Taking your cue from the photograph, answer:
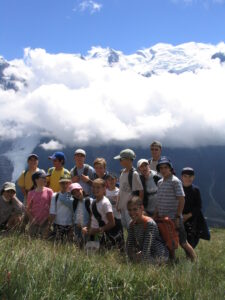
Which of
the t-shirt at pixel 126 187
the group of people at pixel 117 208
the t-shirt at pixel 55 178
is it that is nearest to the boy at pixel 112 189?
the group of people at pixel 117 208

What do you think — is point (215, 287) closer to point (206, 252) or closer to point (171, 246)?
point (171, 246)

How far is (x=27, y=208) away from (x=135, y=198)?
116 inches

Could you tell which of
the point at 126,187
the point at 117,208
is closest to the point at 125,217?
the point at 117,208

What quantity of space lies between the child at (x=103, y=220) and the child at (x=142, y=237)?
897mm

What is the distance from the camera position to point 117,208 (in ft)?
28.4

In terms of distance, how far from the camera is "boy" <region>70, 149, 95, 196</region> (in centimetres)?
925

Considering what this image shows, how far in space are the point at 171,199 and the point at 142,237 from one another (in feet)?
3.99

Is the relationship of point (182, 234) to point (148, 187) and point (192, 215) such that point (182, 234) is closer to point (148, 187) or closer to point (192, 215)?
point (192, 215)

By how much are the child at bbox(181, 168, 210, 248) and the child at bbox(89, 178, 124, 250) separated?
142 cm

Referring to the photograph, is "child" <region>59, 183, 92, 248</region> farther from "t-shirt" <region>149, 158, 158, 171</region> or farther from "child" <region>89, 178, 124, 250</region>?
"t-shirt" <region>149, 158, 158, 171</region>

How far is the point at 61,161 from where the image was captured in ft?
31.1

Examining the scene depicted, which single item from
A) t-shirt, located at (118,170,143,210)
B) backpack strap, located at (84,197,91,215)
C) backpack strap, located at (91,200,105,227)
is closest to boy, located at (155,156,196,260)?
t-shirt, located at (118,170,143,210)

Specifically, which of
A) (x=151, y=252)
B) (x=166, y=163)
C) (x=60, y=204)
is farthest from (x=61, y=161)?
(x=151, y=252)

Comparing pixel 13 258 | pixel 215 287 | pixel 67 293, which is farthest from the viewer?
pixel 215 287
